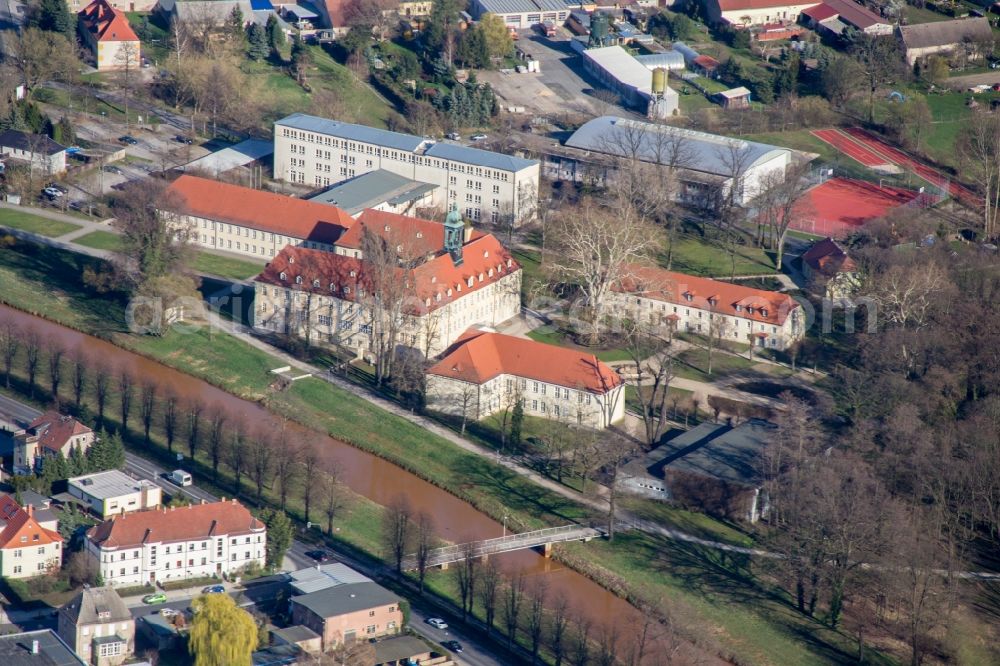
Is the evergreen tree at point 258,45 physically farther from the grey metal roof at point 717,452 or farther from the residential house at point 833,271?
the grey metal roof at point 717,452

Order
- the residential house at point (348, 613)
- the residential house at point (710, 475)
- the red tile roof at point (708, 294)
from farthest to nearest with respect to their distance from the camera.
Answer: the red tile roof at point (708, 294), the residential house at point (710, 475), the residential house at point (348, 613)

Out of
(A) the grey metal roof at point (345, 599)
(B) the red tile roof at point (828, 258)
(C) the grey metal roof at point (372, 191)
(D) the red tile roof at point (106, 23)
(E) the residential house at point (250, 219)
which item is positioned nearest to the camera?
(A) the grey metal roof at point (345, 599)

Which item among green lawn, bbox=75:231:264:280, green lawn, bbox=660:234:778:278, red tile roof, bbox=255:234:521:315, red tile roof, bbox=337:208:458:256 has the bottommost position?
green lawn, bbox=75:231:264:280

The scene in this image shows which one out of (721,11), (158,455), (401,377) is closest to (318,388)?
(401,377)

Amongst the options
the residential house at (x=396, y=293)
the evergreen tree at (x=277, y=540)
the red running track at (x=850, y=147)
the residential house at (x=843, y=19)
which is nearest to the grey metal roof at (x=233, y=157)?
the residential house at (x=396, y=293)

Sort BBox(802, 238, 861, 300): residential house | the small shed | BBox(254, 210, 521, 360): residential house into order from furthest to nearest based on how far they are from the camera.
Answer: the small shed < BBox(802, 238, 861, 300): residential house < BBox(254, 210, 521, 360): residential house

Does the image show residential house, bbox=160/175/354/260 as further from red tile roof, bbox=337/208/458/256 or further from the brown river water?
the brown river water

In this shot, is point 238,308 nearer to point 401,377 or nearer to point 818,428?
point 401,377

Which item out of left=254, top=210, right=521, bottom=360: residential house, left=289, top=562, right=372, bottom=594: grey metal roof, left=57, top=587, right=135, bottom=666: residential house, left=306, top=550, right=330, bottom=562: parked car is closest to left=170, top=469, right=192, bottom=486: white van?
left=306, top=550, right=330, bottom=562: parked car
